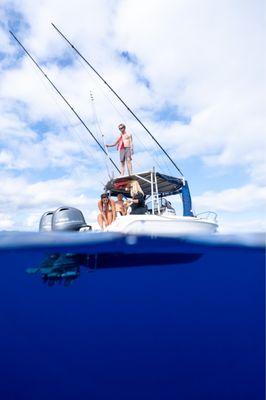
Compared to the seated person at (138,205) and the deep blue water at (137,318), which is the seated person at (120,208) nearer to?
the seated person at (138,205)

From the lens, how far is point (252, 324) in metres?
19.9

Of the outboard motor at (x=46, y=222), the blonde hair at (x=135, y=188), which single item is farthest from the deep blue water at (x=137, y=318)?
the blonde hair at (x=135, y=188)

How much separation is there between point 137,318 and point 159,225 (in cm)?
2104

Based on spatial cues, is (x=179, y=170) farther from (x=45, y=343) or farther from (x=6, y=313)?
(x=45, y=343)

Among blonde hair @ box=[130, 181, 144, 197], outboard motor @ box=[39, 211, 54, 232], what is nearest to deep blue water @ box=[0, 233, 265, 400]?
outboard motor @ box=[39, 211, 54, 232]

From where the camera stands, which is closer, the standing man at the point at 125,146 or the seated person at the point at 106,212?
the seated person at the point at 106,212

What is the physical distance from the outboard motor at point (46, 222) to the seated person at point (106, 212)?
4.98 feet

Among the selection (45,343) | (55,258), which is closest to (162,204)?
(55,258)

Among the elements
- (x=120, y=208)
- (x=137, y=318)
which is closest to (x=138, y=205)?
(x=120, y=208)

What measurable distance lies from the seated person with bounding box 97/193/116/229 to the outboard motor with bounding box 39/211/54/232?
1.52 metres

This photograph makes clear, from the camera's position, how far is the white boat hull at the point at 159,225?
7.25m

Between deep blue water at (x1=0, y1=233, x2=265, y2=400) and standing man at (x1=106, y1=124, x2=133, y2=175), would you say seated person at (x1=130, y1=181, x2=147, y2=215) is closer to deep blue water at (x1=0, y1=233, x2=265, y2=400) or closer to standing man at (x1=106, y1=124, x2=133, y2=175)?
deep blue water at (x1=0, y1=233, x2=265, y2=400)

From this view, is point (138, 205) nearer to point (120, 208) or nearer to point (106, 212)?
point (120, 208)

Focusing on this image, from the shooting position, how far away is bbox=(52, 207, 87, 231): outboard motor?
7.35 meters
